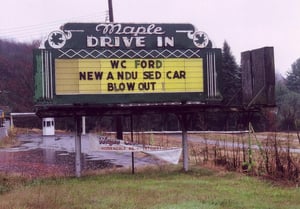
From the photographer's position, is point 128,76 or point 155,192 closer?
point 155,192

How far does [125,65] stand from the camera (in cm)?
1561

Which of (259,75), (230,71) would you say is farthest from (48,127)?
(259,75)

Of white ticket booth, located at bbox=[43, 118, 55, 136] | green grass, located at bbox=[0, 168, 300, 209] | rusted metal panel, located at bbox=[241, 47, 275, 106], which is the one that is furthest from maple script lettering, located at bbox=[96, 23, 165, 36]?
white ticket booth, located at bbox=[43, 118, 55, 136]

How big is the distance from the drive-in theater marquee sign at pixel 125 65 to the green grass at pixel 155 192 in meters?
2.28

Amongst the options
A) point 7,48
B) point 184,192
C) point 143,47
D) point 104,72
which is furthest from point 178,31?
point 7,48

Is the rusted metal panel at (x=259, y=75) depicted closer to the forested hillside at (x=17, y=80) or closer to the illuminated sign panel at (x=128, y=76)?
the illuminated sign panel at (x=128, y=76)

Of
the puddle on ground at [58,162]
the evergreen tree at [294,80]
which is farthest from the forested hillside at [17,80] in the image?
the puddle on ground at [58,162]

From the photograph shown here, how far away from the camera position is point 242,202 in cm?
1100

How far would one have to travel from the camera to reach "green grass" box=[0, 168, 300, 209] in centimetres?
1068

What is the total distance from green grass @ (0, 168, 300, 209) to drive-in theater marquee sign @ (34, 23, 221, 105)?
7.47ft

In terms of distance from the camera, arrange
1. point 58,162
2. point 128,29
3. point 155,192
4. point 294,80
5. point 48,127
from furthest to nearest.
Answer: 1. point 294,80
2. point 48,127
3. point 58,162
4. point 128,29
5. point 155,192

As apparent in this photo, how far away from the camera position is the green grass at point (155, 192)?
10.7 metres

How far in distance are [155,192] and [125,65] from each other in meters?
4.41

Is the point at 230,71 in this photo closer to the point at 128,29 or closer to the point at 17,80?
the point at 17,80
